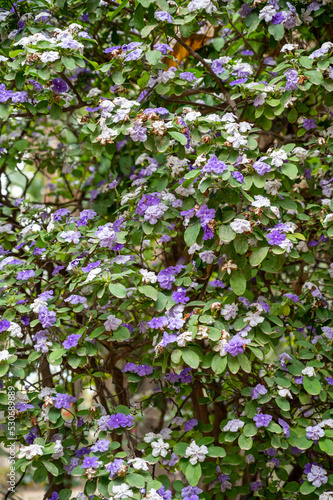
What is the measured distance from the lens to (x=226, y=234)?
5.22 ft

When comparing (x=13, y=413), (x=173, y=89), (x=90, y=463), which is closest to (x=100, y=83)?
(x=173, y=89)

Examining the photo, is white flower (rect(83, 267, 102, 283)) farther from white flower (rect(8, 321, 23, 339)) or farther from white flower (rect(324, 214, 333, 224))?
white flower (rect(324, 214, 333, 224))

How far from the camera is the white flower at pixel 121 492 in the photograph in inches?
60.7

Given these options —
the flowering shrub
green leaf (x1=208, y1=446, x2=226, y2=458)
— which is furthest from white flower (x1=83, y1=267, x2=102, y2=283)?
green leaf (x1=208, y1=446, x2=226, y2=458)

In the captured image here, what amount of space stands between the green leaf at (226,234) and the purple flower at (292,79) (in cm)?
60

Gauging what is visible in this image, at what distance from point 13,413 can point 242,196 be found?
1.09 metres

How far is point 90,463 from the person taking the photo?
166 cm

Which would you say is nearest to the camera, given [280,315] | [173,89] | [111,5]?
[173,89]

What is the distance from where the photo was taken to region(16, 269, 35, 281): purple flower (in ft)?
6.06

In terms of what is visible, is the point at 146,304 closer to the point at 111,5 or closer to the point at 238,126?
the point at 238,126

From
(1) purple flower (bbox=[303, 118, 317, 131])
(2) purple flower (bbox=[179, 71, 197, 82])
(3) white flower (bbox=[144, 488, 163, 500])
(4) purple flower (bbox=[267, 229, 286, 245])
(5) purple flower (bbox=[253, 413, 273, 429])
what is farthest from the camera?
(1) purple flower (bbox=[303, 118, 317, 131])

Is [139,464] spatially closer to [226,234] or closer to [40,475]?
[40,475]

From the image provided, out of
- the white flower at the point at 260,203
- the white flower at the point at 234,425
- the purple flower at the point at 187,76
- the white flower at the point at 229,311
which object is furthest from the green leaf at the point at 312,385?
the purple flower at the point at 187,76

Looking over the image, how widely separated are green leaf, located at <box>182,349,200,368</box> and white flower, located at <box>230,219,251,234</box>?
41cm
